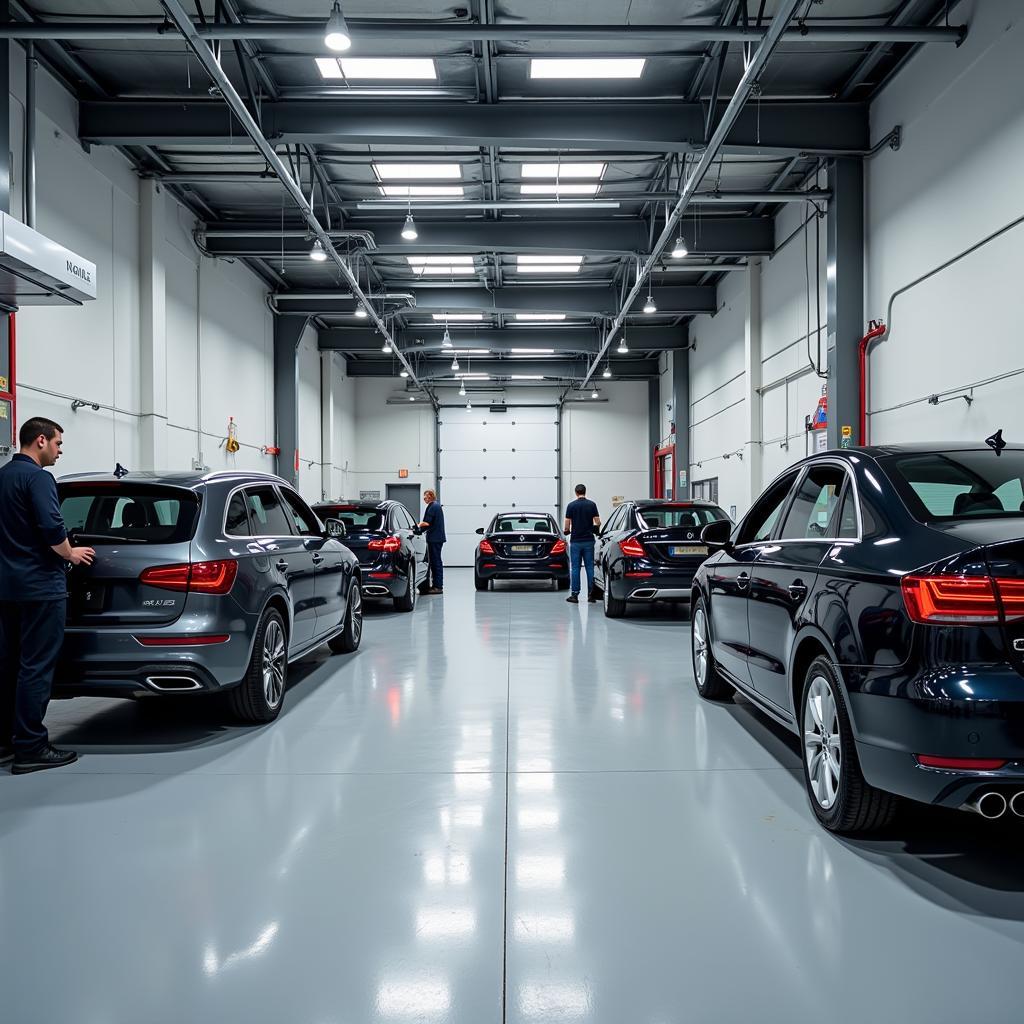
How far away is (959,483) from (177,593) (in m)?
3.69

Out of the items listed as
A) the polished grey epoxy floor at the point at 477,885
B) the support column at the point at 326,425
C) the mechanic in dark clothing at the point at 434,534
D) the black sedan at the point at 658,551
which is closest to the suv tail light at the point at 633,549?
the black sedan at the point at 658,551

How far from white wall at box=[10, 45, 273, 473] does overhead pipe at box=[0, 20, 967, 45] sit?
1.62 meters

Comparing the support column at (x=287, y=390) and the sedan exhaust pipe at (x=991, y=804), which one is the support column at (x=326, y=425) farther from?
the sedan exhaust pipe at (x=991, y=804)

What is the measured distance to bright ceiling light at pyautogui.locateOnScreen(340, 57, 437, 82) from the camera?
8148 millimetres

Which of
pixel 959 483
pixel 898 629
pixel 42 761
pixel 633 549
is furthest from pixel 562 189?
pixel 898 629

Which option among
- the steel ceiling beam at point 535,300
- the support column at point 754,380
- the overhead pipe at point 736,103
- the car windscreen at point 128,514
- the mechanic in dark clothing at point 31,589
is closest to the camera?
the mechanic in dark clothing at point 31,589

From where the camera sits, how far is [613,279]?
15.7 m

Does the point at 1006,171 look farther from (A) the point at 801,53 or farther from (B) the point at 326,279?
(B) the point at 326,279

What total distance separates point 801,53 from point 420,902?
29.5 ft

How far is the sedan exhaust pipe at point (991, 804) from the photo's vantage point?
2381mm

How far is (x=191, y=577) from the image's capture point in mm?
4176

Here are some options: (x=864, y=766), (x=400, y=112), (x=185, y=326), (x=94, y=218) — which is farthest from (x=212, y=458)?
(x=864, y=766)

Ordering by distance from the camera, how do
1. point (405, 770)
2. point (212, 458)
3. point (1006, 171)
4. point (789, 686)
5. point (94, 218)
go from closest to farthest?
point (789, 686)
point (405, 770)
point (1006, 171)
point (94, 218)
point (212, 458)

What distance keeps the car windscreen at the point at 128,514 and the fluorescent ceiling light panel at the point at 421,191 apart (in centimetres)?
803
